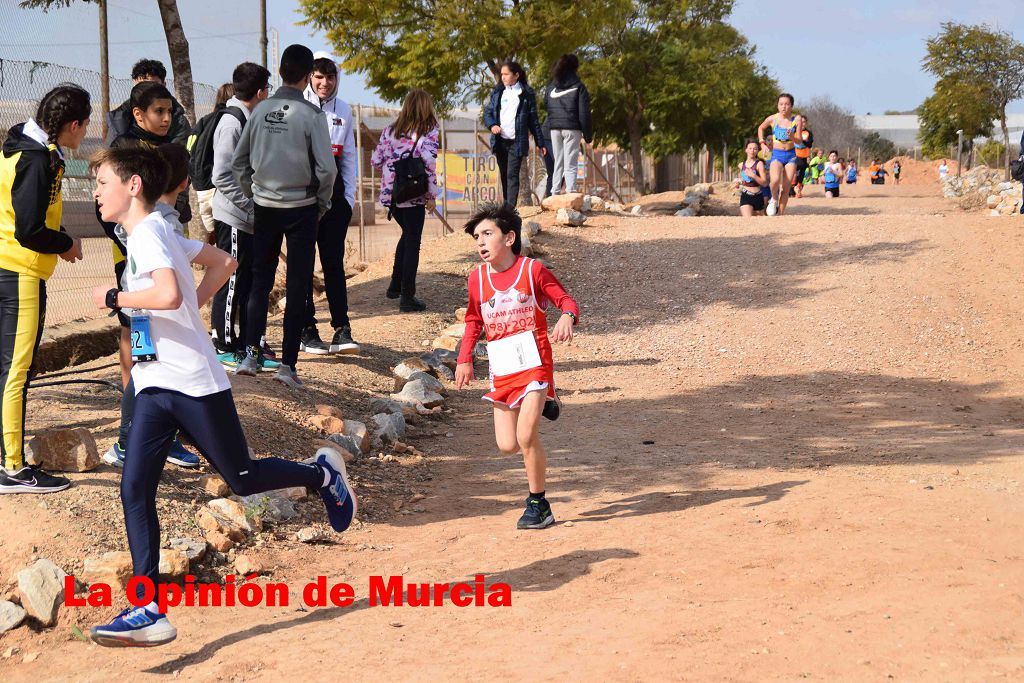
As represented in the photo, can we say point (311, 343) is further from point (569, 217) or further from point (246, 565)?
point (569, 217)

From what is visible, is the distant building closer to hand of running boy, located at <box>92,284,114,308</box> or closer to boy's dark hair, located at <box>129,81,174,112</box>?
boy's dark hair, located at <box>129,81,174,112</box>

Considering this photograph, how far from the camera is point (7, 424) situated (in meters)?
5.20

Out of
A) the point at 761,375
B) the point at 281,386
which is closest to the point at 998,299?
the point at 761,375

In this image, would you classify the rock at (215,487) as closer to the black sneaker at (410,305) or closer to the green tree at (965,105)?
the black sneaker at (410,305)

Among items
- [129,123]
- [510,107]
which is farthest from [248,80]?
[510,107]

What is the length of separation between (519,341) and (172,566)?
73.8 inches

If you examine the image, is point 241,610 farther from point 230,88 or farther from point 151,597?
point 230,88

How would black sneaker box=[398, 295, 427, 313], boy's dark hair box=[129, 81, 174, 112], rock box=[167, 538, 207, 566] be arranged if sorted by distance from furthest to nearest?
black sneaker box=[398, 295, 427, 313] < boy's dark hair box=[129, 81, 174, 112] < rock box=[167, 538, 207, 566]

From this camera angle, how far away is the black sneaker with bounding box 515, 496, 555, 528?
565 centimetres

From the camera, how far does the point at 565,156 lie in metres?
14.9

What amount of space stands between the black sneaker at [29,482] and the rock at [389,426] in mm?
2510

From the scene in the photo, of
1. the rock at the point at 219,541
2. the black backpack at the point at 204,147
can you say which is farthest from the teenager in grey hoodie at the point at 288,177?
the rock at the point at 219,541

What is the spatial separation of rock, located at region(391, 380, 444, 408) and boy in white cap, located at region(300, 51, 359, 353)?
2.72 feet

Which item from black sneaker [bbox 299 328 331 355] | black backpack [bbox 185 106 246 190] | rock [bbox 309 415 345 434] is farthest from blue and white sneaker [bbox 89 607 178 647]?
black sneaker [bbox 299 328 331 355]
